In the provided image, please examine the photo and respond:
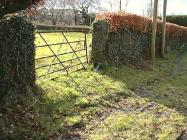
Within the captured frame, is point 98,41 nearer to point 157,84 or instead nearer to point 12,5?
point 157,84

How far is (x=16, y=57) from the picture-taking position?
1048 cm

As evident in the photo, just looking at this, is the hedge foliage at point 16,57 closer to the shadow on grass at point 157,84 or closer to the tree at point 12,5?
the tree at point 12,5

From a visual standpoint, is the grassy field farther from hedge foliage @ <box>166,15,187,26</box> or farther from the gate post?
hedge foliage @ <box>166,15,187,26</box>

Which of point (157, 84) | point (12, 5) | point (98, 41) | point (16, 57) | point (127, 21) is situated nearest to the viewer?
point (12, 5)

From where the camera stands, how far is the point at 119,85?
15.0m

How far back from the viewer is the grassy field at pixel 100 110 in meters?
9.49

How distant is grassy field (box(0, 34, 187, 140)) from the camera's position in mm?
9492

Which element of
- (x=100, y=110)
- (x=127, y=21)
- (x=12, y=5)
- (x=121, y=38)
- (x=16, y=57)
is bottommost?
(x=100, y=110)

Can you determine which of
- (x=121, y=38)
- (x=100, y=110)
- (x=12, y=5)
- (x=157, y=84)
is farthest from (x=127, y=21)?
(x=12, y=5)

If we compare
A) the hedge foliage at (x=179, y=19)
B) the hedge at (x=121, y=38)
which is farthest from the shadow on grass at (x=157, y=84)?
the hedge foliage at (x=179, y=19)

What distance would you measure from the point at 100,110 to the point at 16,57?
2.95 m

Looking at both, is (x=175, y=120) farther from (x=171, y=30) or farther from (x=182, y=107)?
(x=171, y=30)

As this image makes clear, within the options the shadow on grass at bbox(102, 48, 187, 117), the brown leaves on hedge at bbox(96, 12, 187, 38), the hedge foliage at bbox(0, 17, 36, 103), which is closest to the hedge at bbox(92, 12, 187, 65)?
the brown leaves on hedge at bbox(96, 12, 187, 38)

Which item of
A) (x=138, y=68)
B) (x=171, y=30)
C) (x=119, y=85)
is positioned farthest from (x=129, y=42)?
(x=171, y=30)
